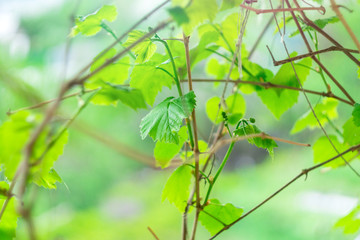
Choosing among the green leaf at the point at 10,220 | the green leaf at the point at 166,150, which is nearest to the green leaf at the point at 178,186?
the green leaf at the point at 166,150

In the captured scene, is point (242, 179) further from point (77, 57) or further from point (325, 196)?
point (77, 57)

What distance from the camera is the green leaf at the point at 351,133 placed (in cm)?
44

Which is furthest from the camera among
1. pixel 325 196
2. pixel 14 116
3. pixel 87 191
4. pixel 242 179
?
pixel 87 191

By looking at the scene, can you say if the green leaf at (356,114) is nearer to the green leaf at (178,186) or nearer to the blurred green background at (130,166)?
the green leaf at (178,186)

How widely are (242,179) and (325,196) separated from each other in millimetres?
1242

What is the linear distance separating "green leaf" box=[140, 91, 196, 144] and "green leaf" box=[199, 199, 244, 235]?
0.32 ft

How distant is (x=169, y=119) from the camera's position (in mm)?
330

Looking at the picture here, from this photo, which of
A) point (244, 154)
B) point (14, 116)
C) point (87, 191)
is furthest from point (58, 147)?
point (87, 191)

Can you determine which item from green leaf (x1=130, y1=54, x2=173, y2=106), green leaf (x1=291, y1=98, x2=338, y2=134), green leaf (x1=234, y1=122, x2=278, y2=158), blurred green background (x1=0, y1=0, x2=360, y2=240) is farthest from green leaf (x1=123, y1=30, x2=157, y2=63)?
blurred green background (x1=0, y1=0, x2=360, y2=240)

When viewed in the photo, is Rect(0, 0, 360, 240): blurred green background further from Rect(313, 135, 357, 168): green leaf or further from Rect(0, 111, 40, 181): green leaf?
Rect(0, 111, 40, 181): green leaf

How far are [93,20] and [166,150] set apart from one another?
148 mm

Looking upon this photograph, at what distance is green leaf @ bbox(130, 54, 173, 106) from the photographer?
358 millimetres

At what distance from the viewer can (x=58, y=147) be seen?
26cm

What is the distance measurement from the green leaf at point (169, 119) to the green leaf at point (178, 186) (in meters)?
0.05
